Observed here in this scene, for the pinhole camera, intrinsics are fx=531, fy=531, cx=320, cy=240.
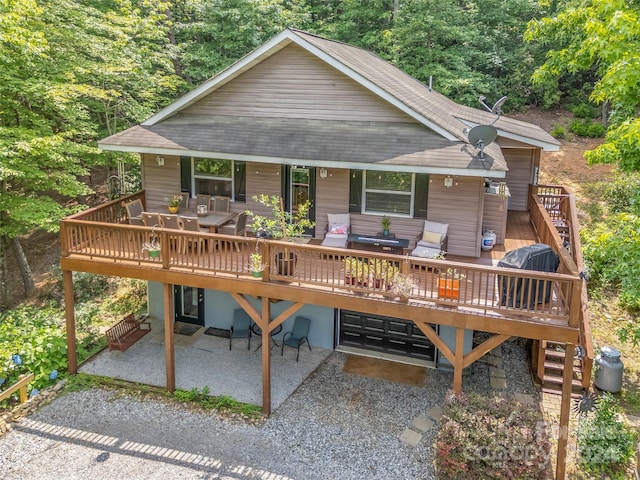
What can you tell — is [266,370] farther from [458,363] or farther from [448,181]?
[448,181]

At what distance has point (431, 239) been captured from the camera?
12.1 meters

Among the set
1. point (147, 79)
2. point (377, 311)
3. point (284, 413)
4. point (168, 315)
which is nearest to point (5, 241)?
point (147, 79)

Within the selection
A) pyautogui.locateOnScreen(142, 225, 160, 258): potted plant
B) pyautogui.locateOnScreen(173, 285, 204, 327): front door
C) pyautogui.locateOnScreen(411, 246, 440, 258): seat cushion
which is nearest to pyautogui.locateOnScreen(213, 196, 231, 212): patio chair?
pyautogui.locateOnScreen(173, 285, 204, 327): front door

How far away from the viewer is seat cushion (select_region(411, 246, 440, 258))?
11514 mm

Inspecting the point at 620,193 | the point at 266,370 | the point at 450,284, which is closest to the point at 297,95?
the point at 450,284

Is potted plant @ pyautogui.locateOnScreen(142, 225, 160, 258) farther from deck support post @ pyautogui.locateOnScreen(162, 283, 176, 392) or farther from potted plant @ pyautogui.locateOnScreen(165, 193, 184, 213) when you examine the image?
potted plant @ pyautogui.locateOnScreen(165, 193, 184, 213)

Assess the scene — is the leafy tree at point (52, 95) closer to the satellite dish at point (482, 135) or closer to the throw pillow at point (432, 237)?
the throw pillow at point (432, 237)

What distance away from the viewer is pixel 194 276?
36.8ft

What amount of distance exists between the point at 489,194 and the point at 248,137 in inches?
246

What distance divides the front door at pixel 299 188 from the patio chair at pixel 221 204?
155cm

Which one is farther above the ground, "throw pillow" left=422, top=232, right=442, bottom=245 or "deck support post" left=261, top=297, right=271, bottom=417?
"throw pillow" left=422, top=232, right=442, bottom=245

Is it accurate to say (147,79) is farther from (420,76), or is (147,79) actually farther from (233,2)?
(420,76)

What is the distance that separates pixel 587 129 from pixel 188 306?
2335 centimetres

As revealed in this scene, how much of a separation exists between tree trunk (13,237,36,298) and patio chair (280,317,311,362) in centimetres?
1067
